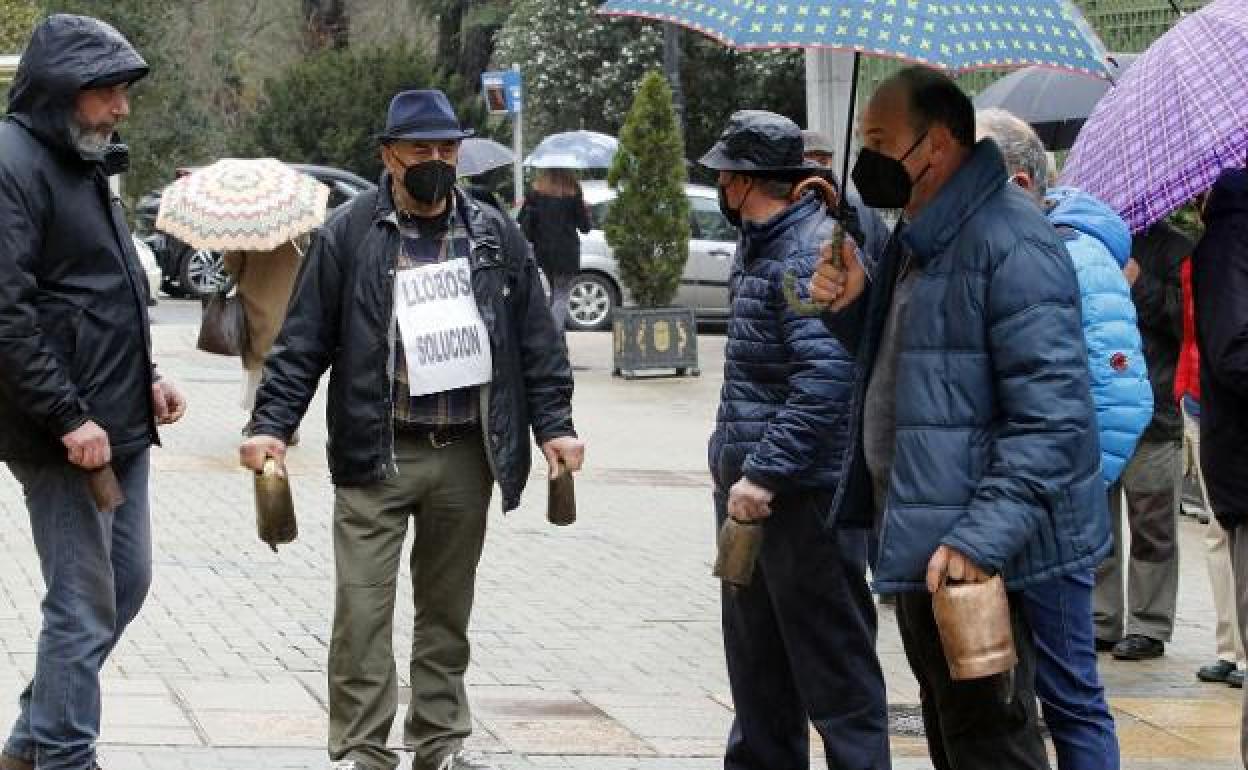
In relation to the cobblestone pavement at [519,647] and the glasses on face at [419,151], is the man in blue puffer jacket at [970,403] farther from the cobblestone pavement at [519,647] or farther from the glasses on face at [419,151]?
the cobblestone pavement at [519,647]

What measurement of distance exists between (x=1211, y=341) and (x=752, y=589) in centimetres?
140

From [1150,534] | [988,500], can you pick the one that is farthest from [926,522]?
[1150,534]

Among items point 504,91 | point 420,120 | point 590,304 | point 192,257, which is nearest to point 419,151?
point 420,120

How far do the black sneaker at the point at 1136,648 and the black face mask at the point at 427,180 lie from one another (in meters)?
3.64

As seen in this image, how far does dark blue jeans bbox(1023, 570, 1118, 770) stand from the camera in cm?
555

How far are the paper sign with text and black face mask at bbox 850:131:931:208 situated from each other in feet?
5.64

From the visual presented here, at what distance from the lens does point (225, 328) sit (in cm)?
1415

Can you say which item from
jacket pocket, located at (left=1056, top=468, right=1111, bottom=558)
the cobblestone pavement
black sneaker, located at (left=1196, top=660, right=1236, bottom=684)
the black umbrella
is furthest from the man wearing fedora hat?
the black umbrella

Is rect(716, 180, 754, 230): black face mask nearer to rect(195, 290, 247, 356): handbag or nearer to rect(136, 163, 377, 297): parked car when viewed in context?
rect(195, 290, 247, 356): handbag

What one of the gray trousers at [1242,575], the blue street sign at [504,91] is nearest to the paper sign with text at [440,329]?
the gray trousers at [1242,575]

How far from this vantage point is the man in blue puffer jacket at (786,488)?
596cm

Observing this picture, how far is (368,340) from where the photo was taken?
637 cm

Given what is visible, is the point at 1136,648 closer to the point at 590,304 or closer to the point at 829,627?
the point at 829,627

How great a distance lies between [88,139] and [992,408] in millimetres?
2493
